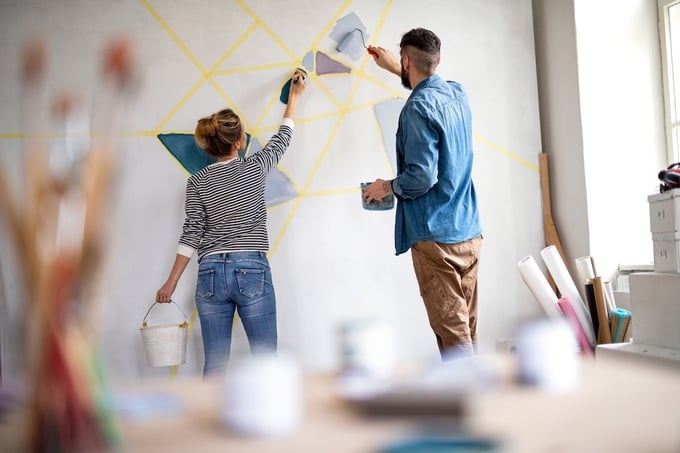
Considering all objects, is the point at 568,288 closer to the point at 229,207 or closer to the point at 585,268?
the point at 585,268

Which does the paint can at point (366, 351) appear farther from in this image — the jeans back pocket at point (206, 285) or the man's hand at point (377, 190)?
the jeans back pocket at point (206, 285)

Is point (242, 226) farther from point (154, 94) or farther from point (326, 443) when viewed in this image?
point (326, 443)

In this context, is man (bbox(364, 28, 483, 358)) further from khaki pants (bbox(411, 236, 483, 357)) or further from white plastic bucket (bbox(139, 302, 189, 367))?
white plastic bucket (bbox(139, 302, 189, 367))

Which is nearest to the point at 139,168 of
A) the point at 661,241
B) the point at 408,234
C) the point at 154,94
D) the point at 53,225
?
the point at 154,94

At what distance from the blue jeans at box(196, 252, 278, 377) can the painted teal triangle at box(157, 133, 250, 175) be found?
0.58m

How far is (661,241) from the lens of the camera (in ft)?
7.48

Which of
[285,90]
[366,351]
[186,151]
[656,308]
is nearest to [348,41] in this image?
[285,90]

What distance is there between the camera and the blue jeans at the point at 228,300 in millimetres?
2594

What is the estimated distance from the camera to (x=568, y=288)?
9.81 feet

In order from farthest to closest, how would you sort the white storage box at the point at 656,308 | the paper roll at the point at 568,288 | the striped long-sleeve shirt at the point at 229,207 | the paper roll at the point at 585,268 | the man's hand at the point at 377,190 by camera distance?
the paper roll at the point at 585,268 < the paper roll at the point at 568,288 < the striped long-sleeve shirt at the point at 229,207 < the man's hand at the point at 377,190 < the white storage box at the point at 656,308

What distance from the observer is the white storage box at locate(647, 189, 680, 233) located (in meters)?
2.21

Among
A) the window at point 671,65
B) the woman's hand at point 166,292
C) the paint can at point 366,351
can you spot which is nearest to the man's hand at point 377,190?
the woman's hand at point 166,292

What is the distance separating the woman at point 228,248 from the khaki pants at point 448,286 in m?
0.64

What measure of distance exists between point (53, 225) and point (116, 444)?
0.75ft
